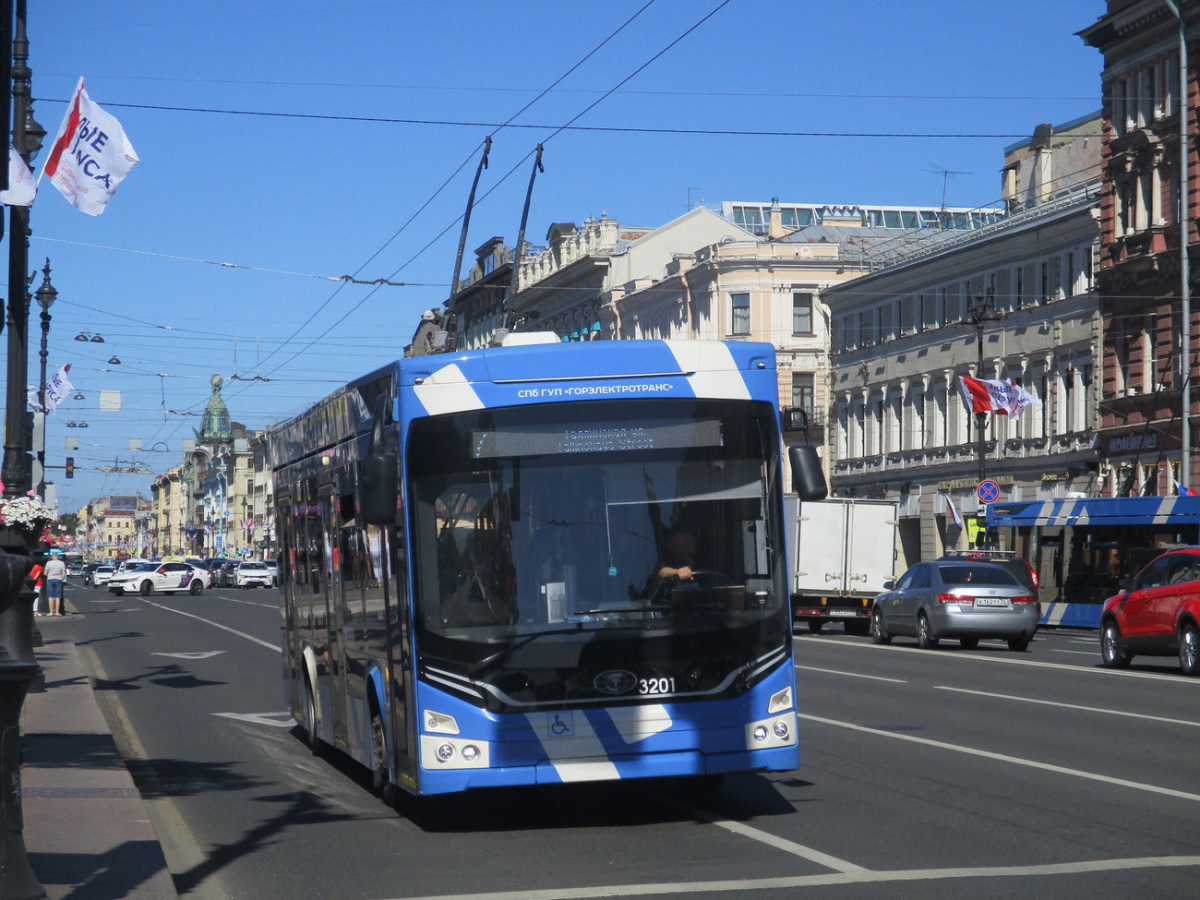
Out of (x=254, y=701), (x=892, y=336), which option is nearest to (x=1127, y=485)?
(x=892, y=336)

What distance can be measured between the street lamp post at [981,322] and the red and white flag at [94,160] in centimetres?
3506

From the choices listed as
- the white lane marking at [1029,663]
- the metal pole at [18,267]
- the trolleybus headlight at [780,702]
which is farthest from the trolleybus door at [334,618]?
the white lane marking at [1029,663]

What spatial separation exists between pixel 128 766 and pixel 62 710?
4159 mm

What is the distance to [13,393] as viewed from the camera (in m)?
21.9

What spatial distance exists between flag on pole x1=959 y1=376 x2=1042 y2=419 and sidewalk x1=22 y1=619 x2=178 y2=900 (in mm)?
35210

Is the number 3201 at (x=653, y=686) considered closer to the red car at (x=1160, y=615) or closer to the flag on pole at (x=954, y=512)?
the red car at (x=1160, y=615)

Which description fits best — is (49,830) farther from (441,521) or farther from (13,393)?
(13,393)

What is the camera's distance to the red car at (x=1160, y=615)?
75.9 feet

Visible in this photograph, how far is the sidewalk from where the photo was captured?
833 cm

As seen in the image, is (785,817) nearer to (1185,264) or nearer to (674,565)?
(674,565)

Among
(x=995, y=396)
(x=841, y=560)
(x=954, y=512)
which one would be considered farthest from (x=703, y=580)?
(x=954, y=512)

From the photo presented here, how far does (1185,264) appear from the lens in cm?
4541

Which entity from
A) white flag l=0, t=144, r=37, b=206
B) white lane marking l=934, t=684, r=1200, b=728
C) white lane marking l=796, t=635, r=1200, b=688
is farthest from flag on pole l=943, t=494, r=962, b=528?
white flag l=0, t=144, r=37, b=206

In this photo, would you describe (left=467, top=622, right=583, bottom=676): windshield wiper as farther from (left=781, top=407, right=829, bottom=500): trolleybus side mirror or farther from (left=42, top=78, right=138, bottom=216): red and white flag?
(left=42, top=78, right=138, bottom=216): red and white flag
